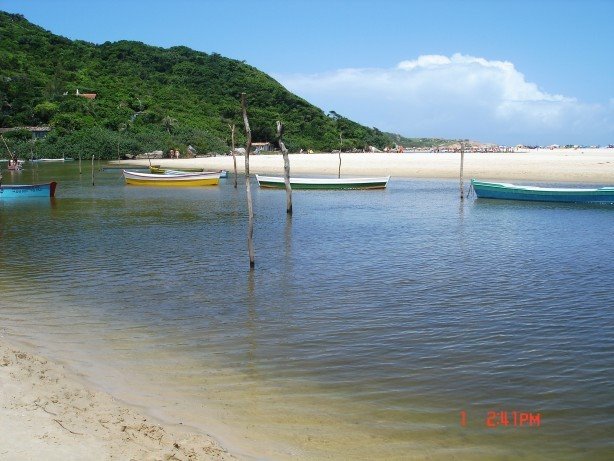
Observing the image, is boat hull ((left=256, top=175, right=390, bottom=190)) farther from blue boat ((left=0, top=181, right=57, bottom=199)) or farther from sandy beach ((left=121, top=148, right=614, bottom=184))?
blue boat ((left=0, top=181, right=57, bottom=199))

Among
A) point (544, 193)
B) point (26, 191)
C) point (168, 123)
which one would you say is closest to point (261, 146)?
point (168, 123)

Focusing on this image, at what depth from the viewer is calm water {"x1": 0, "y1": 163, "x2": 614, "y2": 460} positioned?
599 centimetres

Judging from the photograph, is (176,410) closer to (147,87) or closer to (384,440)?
(384,440)

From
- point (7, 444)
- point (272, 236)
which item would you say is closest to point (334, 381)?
point (7, 444)

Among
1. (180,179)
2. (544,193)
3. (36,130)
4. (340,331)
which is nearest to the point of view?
(340,331)

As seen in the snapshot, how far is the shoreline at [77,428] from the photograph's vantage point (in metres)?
4.87

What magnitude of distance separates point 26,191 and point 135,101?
68.6 metres

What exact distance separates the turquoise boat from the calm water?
36.2 ft

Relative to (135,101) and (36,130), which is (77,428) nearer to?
(36,130)

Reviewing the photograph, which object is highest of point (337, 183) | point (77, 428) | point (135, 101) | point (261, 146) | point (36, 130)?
point (135, 101)

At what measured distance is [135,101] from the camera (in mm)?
96188
